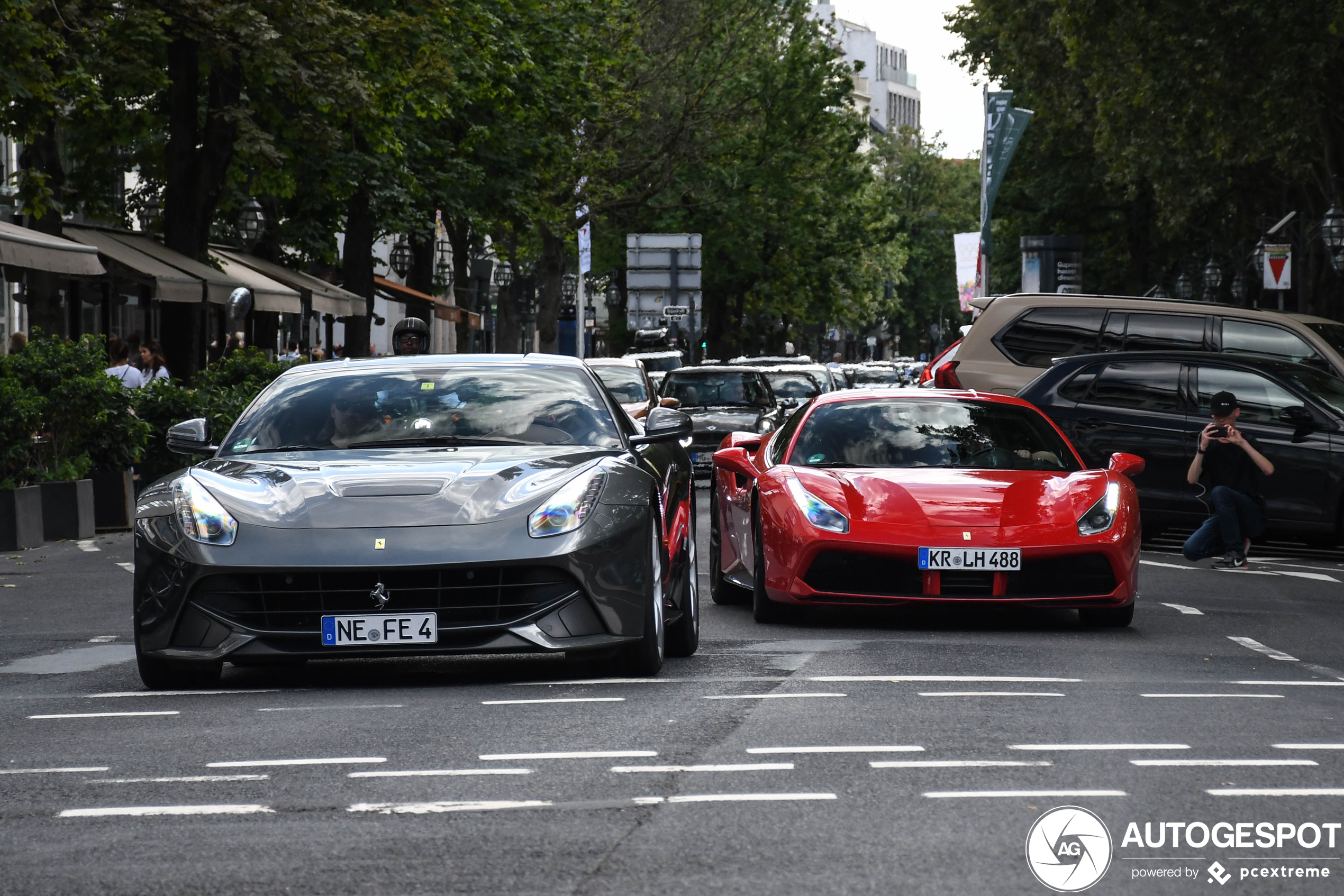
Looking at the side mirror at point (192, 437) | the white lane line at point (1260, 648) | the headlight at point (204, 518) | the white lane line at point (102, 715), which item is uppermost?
the side mirror at point (192, 437)

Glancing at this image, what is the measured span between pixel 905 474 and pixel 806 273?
53.1 m

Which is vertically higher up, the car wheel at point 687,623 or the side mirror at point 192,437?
the side mirror at point 192,437

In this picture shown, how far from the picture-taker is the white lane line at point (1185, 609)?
13053mm

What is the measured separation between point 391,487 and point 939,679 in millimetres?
2400

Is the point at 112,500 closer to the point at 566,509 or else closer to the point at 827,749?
the point at 566,509

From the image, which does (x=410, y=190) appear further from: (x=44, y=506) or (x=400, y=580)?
(x=400, y=580)

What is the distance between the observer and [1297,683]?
9.47 m

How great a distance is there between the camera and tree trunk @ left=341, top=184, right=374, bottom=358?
3453cm

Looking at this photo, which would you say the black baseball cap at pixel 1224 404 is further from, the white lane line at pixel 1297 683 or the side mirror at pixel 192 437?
the side mirror at pixel 192 437

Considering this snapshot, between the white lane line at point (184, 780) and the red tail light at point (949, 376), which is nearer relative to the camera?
the white lane line at point (184, 780)

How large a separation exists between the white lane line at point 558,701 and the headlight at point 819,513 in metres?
3.32

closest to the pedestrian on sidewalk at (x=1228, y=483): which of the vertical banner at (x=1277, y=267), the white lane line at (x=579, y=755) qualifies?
the white lane line at (x=579, y=755)

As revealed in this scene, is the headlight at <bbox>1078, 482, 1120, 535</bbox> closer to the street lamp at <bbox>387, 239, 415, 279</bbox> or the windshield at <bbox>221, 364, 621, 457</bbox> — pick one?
the windshield at <bbox>221, 364, 621, 457</bbox>

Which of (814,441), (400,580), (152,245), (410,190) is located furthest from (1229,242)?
(400,580)
